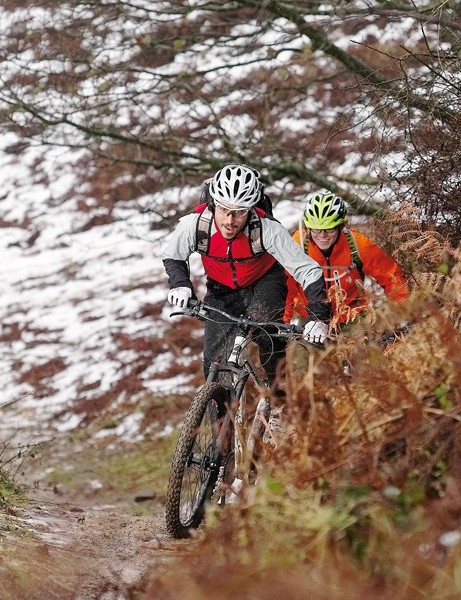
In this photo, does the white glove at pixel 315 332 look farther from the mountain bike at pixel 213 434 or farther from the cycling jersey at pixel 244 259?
the cycling jersey at pixel 244 259

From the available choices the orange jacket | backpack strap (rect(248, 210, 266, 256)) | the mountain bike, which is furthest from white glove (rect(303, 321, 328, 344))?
backpack strap (rect(248, 210, 266, 256))

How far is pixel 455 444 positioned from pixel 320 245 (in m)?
4.06

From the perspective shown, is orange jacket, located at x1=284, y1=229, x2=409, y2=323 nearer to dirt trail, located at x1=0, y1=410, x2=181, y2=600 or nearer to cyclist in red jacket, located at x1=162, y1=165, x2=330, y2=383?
cyclist in red jacket, located at x1=162, y1=165, x2=330, y2=383

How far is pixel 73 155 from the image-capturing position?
22500 millimetres

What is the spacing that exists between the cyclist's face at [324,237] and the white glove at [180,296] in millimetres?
1468

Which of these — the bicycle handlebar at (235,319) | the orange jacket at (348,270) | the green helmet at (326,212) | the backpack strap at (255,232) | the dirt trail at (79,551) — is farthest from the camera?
the green helmet at (326,212)

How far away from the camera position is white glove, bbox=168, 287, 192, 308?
616 centimetres

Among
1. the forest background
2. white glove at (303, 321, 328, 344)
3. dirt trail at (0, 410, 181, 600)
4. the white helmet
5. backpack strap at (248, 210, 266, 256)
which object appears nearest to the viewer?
the forest background

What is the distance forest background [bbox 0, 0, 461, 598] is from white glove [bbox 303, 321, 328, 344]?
2.34 feet

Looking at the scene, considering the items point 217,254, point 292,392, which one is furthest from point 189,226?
point 292,392

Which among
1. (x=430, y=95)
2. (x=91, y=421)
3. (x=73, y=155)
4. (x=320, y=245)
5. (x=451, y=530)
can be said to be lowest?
(x=73, y=155)

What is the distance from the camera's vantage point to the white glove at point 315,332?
18.1ft

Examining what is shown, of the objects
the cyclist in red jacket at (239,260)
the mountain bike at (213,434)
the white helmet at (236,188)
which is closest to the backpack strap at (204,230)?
the cyclist in red jacket at (239,260)

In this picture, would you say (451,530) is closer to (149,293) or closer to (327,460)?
(327,460)
